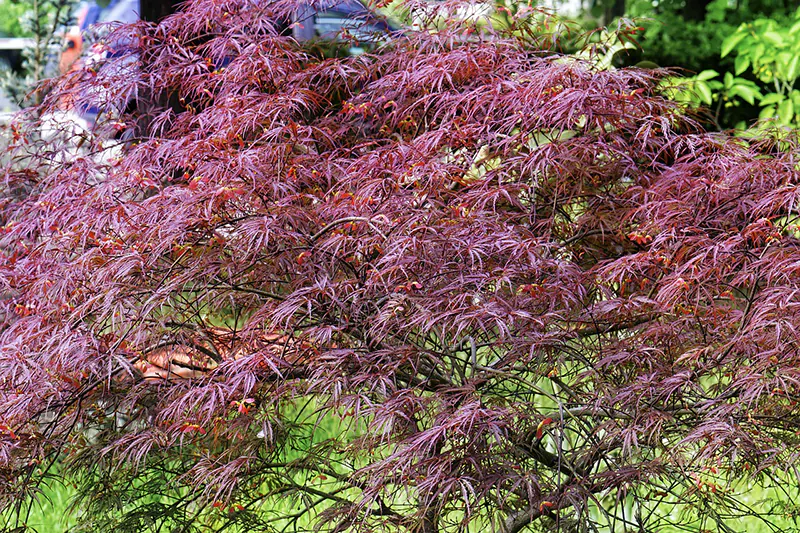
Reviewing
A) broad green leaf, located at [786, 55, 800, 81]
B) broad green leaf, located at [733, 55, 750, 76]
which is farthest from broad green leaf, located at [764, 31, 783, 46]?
broad green leaf, located at [733, 55, 750, 76]

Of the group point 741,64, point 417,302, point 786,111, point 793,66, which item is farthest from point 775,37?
point 417,302

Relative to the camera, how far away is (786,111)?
5125mm

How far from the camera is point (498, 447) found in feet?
6.38

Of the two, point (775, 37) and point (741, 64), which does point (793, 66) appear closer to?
point (775, 37)

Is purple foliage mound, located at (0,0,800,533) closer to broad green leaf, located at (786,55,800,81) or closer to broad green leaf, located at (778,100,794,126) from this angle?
broad green leaf, located at (786,55,800,81)

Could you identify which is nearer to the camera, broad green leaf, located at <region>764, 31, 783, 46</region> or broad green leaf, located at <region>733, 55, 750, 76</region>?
broad green leaf, located at <region>764, 31, 783, 46</region>

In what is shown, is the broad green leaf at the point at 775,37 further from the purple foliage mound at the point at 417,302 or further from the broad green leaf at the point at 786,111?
the purple foliage mound at the point at 417,302

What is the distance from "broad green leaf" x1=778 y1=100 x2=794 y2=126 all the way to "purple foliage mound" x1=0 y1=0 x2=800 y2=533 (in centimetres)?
278

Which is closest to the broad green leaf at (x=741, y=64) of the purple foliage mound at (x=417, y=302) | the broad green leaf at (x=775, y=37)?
the broad green leaf at (x=775, y=37)

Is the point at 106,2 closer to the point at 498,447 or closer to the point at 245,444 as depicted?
the point at 245,444

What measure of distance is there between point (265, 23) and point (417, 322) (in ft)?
4.09

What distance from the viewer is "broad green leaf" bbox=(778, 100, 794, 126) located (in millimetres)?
5098

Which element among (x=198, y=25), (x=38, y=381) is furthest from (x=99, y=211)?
(x=198, y=25)

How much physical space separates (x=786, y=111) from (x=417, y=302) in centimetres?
394
